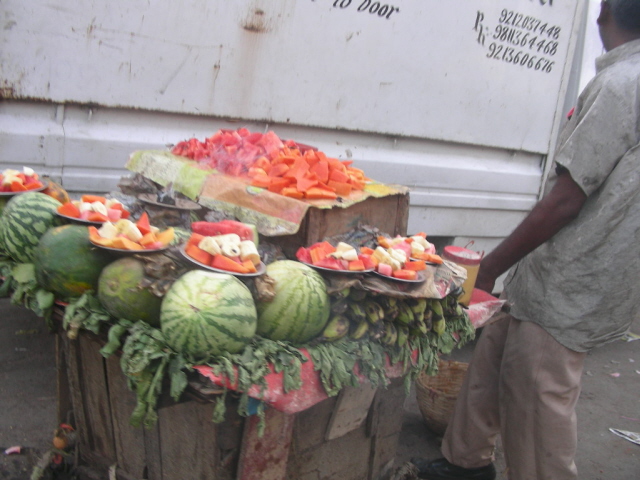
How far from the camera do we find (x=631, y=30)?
2.49m

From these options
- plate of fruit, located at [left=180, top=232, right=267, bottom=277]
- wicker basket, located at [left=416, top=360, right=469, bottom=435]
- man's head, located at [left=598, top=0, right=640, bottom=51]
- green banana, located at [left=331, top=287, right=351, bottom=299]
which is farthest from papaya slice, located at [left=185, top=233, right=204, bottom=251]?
wicker basket, located at [left=416, top=360, right=469, bottom=435]

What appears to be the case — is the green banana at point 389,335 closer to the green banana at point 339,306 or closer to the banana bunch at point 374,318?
the banana bunch at point 374,318

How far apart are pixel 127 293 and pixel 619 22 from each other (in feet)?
7.60

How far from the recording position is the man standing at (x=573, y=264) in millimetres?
2367

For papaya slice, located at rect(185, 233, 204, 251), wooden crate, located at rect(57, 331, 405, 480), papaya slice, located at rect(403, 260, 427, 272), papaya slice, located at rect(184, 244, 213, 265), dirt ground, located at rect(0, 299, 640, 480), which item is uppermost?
papaya slice, located at rect(185, 233, 204, 251)

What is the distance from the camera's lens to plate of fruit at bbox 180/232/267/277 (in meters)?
1.74

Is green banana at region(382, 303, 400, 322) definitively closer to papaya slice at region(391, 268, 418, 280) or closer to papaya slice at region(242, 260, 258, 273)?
papaya slice at region(391, 268, 418, 280)

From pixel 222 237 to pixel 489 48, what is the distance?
3.26m

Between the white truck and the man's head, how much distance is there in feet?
4.95

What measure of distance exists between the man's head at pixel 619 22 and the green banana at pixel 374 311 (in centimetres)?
170

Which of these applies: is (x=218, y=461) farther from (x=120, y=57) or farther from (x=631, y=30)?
(x=631, y=30)

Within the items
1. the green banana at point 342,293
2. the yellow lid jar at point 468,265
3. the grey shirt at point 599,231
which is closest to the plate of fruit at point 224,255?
the green banana at point 342,293

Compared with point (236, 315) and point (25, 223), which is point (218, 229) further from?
point (25, 223)

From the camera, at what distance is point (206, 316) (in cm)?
159
